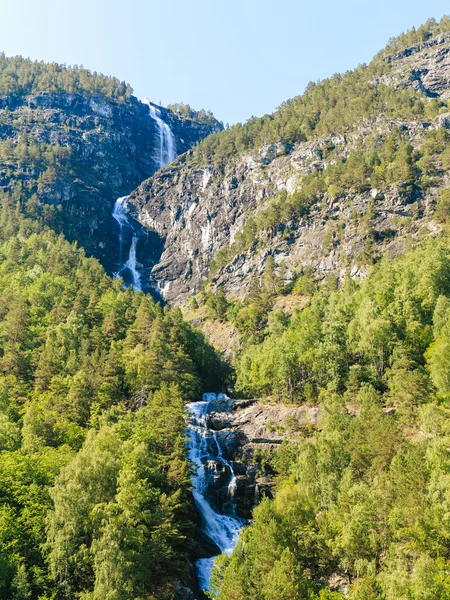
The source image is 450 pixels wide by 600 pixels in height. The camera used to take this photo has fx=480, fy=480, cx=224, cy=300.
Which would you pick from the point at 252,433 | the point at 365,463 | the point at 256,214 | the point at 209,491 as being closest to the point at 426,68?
the point at 256,214

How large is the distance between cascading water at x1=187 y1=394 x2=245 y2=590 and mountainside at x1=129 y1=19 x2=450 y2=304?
214ft

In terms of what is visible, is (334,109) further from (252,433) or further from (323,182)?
(252,433)

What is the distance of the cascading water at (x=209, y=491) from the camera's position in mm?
51341

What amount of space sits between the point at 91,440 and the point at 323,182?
367 ft

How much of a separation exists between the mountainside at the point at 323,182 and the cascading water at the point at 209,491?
65304 mm

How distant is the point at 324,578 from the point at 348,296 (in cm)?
6097

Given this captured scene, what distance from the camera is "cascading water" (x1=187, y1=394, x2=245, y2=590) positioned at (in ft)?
168

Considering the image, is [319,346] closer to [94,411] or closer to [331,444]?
[331,444]

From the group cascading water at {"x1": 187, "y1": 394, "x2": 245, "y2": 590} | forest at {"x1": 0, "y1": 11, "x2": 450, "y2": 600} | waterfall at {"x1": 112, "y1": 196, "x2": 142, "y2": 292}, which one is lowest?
cascading water at {"x1": 187, "y1": 394, "x2": 245, "y2": 590}

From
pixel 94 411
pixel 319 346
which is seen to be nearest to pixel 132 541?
pixel 94 411

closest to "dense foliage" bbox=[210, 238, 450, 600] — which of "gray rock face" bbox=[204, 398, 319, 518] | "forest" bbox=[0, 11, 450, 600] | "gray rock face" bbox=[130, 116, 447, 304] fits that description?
"forest" bbox=[0, 11, 450, 600]

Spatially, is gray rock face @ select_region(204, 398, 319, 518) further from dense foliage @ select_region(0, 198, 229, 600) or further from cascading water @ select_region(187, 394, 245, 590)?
dense foliage @ select_region(0, 198, 229, 600)

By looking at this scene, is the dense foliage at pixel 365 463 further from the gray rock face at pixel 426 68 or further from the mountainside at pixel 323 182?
the gray rock face at pixel 426 68

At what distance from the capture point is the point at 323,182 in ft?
458
